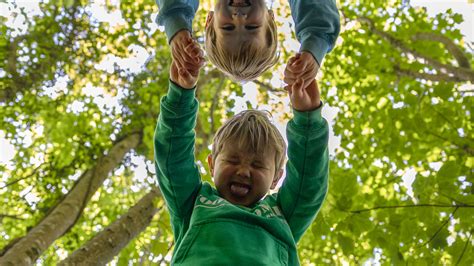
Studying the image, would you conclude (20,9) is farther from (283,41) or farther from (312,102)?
(312,102)

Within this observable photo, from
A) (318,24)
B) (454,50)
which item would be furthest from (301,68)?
(454,50)

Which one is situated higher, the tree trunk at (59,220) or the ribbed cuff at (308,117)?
the tree trunk at (59,220)

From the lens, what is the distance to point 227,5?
1.83m

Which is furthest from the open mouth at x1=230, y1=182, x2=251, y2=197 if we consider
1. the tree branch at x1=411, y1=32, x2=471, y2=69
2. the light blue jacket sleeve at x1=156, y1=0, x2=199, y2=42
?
the tree branch at x1=411, y1=32, x2=471, y2=69

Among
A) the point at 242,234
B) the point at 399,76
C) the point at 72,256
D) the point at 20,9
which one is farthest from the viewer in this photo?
the point at 20,9

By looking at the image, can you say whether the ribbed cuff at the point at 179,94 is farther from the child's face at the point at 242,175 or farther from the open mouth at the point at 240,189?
the open mouth at the point at 240,189

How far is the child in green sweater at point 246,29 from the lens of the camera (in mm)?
1716

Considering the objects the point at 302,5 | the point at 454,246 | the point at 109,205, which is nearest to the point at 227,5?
the point at 302,5

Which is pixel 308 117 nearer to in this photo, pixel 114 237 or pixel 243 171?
pixel 243 171

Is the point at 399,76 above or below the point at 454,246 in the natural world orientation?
above

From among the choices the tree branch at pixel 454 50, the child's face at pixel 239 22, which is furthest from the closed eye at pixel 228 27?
the tree branch at pixel 454 50

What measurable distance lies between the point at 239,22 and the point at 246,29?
42mm

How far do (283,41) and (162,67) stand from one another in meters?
2.33

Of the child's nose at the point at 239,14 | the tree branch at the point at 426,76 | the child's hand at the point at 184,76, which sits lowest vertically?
the child's hand at the point at 184,76
